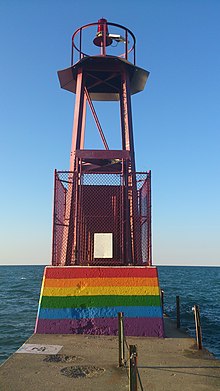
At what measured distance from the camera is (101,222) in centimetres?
1414

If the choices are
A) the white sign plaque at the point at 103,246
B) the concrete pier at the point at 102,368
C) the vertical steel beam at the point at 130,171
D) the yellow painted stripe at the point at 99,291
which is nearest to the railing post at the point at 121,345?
the concrete pier at the point at 102,368

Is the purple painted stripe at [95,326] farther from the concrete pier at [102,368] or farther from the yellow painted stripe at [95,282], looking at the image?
the yellow painted stripe at [95,282]

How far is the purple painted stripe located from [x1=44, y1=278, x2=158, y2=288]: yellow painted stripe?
Result: 3.27ft

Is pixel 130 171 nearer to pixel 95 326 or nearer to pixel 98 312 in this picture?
pixel 98 312

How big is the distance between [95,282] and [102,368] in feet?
11.7

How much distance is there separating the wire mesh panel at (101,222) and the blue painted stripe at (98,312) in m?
1.70

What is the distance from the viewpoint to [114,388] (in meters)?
6.89

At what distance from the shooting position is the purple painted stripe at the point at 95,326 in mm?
10938

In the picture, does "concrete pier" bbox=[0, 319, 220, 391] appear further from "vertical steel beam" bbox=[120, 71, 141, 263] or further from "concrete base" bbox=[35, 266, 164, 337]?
A: "vertical steel beam" bbox=[120, 71, 141, 263]

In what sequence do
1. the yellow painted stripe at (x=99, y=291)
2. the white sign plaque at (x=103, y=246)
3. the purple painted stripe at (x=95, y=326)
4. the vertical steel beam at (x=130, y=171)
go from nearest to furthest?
the purple painted stripe at (x=95, y=326), the yellow painted stripe at (x=99, y=291), the white sign plaque at (x=103, y=246), the vertical steel beam at (x=130, y=171)

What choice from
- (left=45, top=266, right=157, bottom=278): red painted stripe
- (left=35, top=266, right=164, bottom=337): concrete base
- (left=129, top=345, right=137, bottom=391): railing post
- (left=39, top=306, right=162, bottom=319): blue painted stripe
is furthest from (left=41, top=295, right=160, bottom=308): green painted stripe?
(left=129, top=345, right=137, bottom=391): railing post

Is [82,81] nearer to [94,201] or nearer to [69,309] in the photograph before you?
[94,201]

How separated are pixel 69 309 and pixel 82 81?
9.09 meters

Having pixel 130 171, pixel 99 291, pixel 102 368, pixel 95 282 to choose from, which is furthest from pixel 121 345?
pixel 130 171
